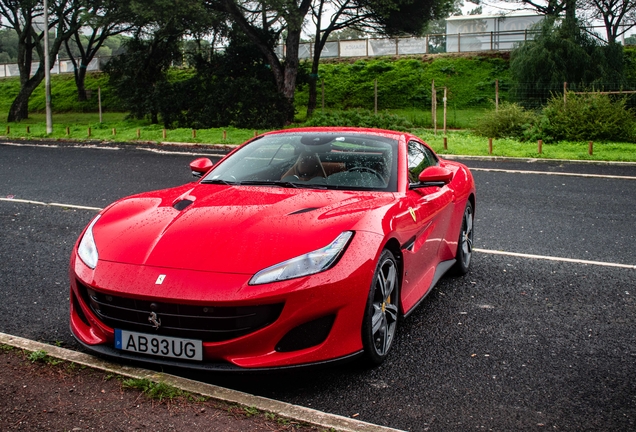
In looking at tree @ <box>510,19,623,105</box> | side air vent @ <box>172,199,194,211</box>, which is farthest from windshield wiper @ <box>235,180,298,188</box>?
tree @ <box>510,19,623,105</box>

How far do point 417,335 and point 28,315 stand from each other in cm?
275

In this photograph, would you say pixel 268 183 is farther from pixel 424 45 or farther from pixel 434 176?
pixel 424 45

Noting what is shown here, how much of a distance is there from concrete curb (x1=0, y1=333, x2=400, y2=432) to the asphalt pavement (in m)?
0.20

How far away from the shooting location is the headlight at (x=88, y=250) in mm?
4055

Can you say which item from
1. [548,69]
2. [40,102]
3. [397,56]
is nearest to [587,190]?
[548,69]

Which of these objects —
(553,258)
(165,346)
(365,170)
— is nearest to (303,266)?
(165,346)

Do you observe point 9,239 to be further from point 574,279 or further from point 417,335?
point 574,279

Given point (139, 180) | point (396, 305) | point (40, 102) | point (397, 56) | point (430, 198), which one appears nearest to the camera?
point (396, 305)

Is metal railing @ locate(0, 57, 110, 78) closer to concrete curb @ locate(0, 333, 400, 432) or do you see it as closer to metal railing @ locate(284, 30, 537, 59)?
metal railing @ locate(284, 30, 537, 59)

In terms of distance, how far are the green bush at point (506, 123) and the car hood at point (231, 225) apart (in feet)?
54.7

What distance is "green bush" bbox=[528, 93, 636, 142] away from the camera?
19.5m

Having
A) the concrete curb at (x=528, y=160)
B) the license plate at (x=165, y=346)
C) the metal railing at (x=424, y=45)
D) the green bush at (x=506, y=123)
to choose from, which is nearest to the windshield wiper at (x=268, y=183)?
the license plate at (x=165, y=346)

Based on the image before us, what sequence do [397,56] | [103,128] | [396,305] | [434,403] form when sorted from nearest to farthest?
[434,403], [396,305], [103,128], [397,56]

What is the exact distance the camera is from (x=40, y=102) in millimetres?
47312
